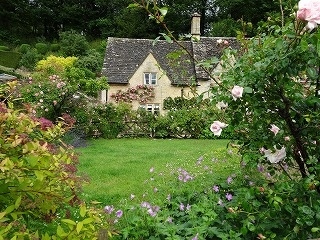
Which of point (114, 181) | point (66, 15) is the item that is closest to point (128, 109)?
point (114, 181)

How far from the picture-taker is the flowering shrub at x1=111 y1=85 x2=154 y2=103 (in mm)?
24094

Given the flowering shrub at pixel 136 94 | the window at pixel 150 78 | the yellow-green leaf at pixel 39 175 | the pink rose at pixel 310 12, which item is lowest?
the flowering shrub at pixel 136 94

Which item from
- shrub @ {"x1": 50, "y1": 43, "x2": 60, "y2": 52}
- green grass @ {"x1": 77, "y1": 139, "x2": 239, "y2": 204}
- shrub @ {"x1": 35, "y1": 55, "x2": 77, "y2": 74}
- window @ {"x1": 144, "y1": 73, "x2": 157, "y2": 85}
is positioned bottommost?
green grass @ {"x1": 77, "y1": 139, "x2": 239, "y2": 204}

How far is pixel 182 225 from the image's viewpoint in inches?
144

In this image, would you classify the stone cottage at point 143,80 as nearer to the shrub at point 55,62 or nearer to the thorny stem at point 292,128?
the shrub at point 55,62

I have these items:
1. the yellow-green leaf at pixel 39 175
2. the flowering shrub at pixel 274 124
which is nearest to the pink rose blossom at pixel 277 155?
the flowering shrub at pixel 274 124

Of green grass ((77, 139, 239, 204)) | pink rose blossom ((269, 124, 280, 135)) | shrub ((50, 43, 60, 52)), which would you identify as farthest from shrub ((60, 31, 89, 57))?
pink rose blossom ((269, 124, 280, 135))

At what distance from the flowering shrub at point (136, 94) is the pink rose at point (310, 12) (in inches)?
874

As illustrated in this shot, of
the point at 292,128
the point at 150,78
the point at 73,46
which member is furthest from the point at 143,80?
the point at 292,128

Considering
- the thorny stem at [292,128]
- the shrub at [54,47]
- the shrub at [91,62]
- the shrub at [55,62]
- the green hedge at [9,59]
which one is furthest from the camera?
the shrub at [54,47]

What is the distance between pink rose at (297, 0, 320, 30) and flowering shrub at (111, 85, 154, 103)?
72.8 ft

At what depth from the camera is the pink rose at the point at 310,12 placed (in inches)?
77.3

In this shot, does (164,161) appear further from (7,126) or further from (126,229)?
(7,126)

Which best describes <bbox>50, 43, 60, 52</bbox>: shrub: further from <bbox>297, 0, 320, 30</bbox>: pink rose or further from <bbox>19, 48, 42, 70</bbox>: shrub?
<bbox>297, 0, 320, 30</bbox>: pink rose
